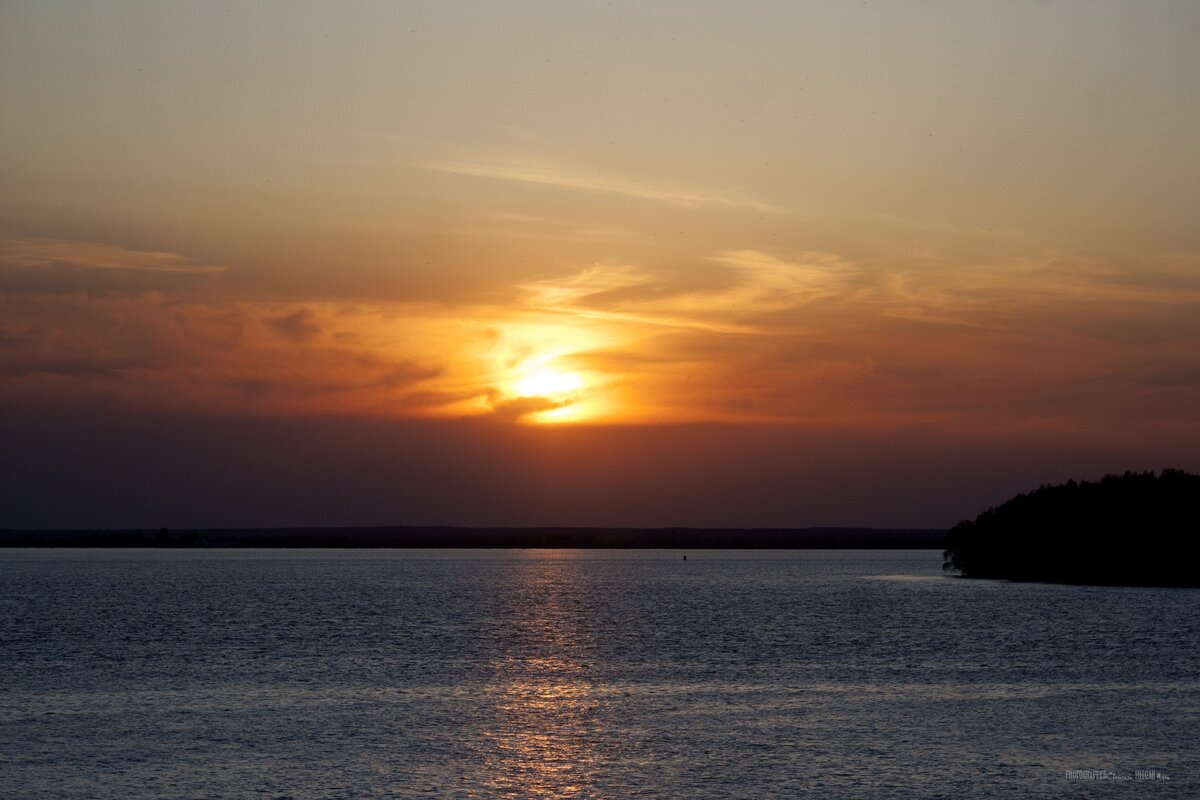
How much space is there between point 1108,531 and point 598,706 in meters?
132

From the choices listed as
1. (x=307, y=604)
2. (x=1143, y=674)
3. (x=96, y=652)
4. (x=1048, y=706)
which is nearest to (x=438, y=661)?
(x=96, y=652)

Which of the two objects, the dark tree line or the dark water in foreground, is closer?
the dark water in foreground

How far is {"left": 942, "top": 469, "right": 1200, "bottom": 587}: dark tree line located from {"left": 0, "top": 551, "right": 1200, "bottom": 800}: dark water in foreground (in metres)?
60.9

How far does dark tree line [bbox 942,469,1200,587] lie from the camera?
159 meters

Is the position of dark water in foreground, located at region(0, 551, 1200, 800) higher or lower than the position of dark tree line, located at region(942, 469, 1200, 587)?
lower

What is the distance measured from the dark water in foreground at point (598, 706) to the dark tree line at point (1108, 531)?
200 ft

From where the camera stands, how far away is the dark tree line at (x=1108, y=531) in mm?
159250

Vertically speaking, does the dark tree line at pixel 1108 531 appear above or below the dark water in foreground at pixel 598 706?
above

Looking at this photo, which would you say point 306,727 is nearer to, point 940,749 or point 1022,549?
point 940,749

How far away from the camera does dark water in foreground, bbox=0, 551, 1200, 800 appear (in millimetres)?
35625

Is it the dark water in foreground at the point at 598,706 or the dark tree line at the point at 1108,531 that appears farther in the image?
the dark tree line at the point at 1108,531

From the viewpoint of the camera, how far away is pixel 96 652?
71.4 meters

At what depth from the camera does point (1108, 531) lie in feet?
539

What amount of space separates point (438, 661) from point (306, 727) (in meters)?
23.0
